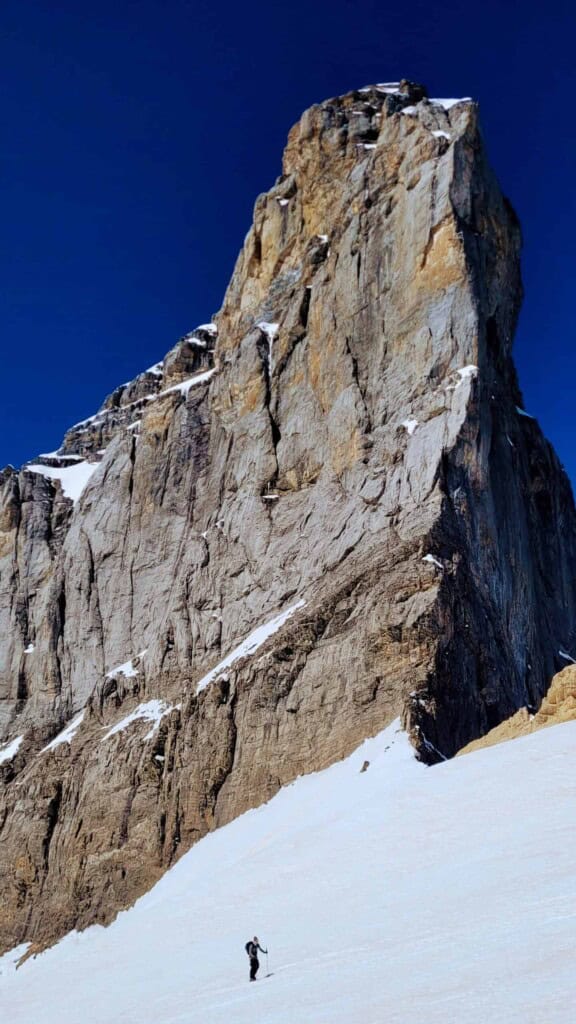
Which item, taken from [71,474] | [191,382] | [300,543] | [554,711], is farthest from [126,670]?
[554,711]

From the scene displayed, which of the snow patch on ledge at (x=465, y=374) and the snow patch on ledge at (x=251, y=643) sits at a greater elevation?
the snow patch on ledge at (x=465, y=374)

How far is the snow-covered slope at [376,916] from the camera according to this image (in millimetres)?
12562

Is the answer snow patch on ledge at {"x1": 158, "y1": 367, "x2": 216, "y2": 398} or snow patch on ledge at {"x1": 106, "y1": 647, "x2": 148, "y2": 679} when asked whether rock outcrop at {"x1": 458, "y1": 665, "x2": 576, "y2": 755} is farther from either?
snow patch on ledge at {"x1": 158, "y1": 367, "x2": 216, "y2": 398}

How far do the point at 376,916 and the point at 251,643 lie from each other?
87.8ft

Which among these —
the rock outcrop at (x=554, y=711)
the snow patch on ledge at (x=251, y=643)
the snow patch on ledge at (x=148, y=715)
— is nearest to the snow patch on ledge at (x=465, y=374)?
the snow patch on ledge at (x=251, y=643)

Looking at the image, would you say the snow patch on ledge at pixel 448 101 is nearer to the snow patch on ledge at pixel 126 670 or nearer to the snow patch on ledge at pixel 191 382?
the snow patch on ledge at pixel 191 382

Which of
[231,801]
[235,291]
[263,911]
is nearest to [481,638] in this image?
[231,801]

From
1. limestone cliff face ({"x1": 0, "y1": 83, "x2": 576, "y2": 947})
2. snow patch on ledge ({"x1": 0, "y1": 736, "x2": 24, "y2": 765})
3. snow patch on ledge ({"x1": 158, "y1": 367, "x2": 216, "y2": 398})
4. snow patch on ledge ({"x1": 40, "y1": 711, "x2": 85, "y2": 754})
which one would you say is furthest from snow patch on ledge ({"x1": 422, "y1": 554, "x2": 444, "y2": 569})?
snow patch on ledge ({"x1": 0, "y1": 736, "x2": 24, "y2": 765})

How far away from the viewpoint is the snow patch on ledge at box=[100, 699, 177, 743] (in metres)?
46.1

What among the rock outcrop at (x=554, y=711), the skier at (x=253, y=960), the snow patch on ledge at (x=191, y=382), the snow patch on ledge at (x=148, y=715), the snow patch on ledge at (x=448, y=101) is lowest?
the skier at (x=253, y=960)

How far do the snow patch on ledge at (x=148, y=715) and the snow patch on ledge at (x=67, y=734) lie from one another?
4.02 metres

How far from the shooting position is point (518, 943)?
12992 millimetres

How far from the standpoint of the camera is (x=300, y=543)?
47.4 meters

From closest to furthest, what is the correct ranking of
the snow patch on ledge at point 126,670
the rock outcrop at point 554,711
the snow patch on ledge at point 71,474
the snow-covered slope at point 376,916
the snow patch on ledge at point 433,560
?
the snow-covered slope at point 376,916 → the rock outcrop at point 554,711 → the snow patch on ledge at point 433,560 → the snow patch on ledge at point 126,670 → the snow patch on ledge at point 71,474
